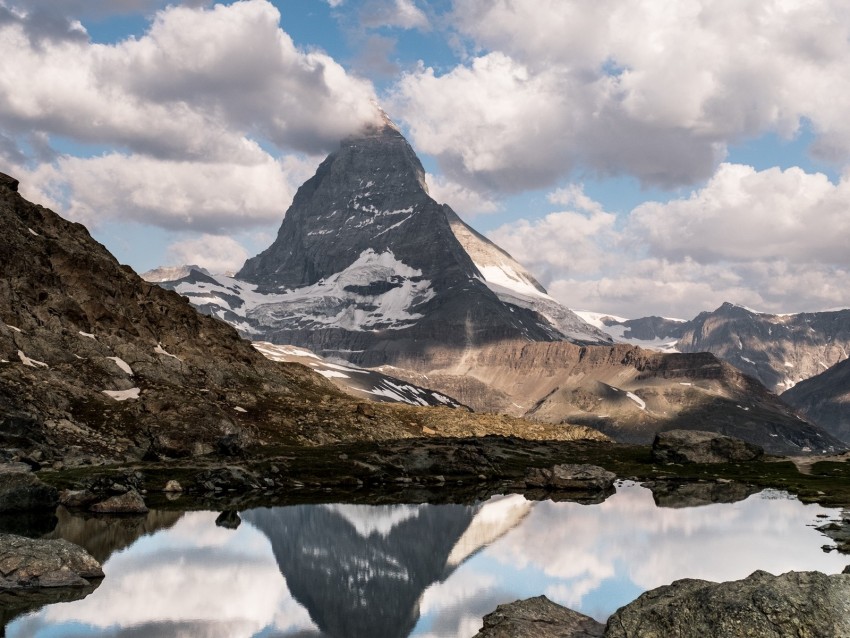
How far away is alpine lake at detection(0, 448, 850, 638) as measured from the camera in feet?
138

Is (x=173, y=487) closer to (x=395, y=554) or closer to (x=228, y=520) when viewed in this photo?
(x=228, y=520)

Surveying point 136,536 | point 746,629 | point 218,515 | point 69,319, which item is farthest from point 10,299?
point 746,629

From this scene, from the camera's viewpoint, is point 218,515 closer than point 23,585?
No

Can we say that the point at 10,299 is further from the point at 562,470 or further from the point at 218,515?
the point at 562,470

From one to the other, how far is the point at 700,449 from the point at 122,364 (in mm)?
102129

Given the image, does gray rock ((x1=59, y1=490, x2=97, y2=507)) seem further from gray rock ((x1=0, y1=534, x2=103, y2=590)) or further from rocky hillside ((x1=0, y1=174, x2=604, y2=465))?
gray rock ((x1=0, y1=534, x2=103, y2=590))

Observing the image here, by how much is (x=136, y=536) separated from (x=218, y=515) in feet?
44.7

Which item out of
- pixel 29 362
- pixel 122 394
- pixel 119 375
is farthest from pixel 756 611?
pixel 119 375

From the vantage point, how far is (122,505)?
2894 inches

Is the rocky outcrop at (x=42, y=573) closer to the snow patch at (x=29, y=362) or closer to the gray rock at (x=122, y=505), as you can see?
the gray rock at (x=122, y=505)

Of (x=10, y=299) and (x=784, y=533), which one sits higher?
(x=10, y=299)

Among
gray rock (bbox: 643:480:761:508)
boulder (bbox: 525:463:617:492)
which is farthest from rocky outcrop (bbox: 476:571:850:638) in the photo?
boulder (bbox: 525:463:617:492)

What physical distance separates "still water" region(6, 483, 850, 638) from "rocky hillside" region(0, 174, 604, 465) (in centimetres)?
3834

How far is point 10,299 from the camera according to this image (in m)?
138
